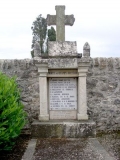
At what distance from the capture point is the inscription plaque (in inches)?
213

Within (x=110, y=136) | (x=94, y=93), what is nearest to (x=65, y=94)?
(x=94, y=93)

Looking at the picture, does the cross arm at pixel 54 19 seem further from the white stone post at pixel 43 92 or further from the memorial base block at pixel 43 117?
the memorial base block at pixel 43 117

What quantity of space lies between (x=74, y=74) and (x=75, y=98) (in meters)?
0.53

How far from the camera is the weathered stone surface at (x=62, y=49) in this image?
5266mm

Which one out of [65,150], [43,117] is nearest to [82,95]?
[43,117]

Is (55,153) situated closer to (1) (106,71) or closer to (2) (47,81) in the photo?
(2) (47,81)

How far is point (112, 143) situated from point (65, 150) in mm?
1253

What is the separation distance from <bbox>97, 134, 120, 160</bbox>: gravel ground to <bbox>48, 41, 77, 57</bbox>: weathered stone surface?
191 cm

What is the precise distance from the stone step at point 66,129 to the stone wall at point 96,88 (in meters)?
1.06

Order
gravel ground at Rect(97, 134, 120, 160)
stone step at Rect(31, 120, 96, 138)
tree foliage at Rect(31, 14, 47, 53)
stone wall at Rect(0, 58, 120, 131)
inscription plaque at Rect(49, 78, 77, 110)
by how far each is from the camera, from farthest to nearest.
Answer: tree foliage at Rect(31, 14, 47, 53), stone wall at Rect(0, 58, 120, 131), inscription plaque at Rect(49, 78, 77, 110), stone step at Rect(31, 120, 96, 138), gravel ground at Rect(97, 134, 120, 160)

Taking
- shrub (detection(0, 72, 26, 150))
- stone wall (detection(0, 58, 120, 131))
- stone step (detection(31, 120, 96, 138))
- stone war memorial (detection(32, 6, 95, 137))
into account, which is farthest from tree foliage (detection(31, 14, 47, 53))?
shrub (detection(0, 72, 26, 150))

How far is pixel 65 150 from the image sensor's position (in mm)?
4199

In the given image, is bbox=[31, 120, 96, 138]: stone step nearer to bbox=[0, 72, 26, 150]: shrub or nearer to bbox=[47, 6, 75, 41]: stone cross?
bbox=[0, 72, 26, 150]: shrub

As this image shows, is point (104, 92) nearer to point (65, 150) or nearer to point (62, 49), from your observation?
point (62, 49)
